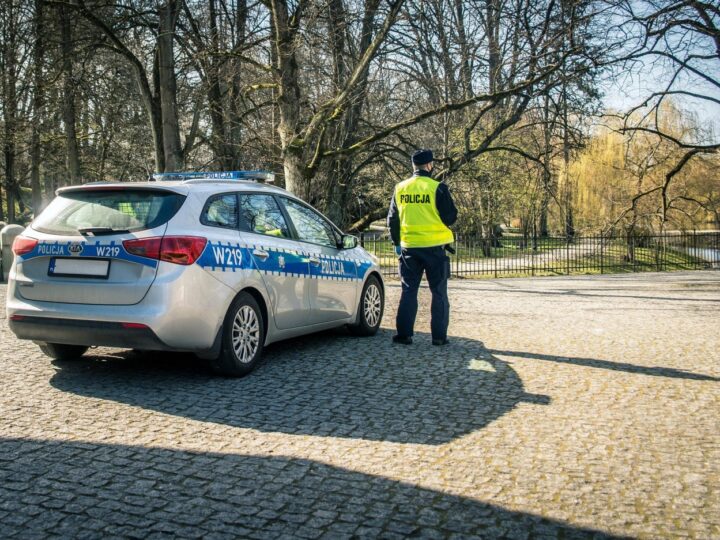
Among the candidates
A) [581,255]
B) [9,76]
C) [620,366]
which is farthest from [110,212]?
[581,255]

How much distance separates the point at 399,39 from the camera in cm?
1634

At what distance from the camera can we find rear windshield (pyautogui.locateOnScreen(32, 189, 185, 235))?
18.9ft

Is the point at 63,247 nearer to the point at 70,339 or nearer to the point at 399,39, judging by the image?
the point at 70,339

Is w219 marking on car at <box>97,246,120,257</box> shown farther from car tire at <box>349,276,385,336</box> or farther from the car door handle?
car tire at <box>349,276,385,336</box>

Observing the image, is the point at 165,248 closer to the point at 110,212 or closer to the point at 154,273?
the point at 154,273

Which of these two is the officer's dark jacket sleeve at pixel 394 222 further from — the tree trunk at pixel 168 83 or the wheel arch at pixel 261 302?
the tree trunk at pixel 168 83

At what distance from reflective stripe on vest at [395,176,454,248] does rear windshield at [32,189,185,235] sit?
9.17 feet

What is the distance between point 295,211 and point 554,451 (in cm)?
403

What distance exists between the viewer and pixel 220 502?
3469mm

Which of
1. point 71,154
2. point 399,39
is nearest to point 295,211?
point 399,39

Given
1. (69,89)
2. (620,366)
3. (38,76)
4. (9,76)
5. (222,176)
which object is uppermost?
(9,76)

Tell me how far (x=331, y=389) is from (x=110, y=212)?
2.27 m

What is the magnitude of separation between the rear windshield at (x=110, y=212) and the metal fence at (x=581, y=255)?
16.6 m

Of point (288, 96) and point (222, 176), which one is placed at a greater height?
point (288, 96)
